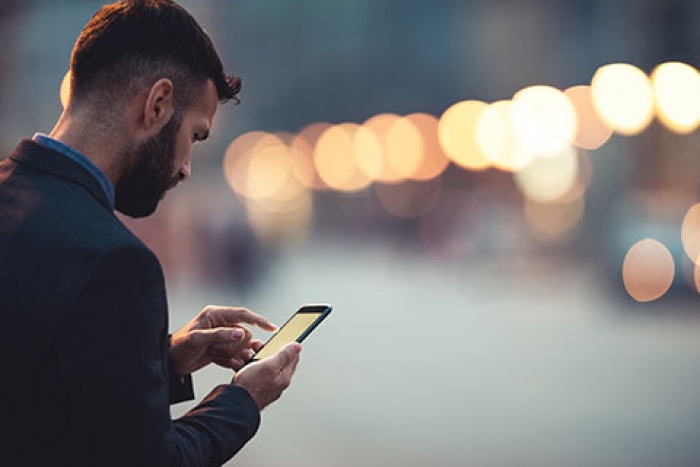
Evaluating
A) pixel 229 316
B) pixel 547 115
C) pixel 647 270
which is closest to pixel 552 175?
pixel 547 115

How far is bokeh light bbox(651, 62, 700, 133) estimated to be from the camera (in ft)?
53.0

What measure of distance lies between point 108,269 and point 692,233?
20.5 metres

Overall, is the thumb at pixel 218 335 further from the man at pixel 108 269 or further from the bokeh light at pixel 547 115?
the bokeh light at pixel 547 115

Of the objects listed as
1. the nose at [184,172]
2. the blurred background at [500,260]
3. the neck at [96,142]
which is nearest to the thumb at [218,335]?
the nose at [184,172]

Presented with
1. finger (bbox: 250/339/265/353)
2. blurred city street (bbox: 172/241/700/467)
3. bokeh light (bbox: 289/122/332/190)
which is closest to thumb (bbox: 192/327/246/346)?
finger (bbox: 250/339/265/353)

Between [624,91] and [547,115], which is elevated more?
[624,91]

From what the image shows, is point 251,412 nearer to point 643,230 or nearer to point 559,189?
point 643,230

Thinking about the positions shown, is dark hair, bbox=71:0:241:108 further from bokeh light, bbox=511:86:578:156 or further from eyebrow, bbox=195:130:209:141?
bokeh light, bbox=511:86:578:156

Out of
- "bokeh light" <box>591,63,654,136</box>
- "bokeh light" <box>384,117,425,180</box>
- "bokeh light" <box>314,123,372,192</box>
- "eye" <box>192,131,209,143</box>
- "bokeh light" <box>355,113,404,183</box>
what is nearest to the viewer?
"eye" <box>192,131,209,143</box>

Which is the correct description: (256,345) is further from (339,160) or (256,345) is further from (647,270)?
(339,160)

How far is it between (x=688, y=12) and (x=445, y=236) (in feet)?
59.0

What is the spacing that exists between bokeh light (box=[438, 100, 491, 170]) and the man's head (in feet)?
119

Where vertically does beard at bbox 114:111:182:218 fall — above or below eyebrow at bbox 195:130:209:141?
below

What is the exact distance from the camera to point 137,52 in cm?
236
